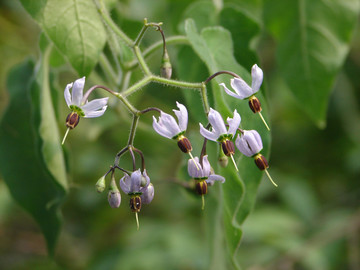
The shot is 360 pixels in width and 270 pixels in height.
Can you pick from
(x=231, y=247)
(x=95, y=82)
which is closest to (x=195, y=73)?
(x=95, y=82)

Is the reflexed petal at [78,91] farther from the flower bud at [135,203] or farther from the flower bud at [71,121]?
the flower bud at [135,203]

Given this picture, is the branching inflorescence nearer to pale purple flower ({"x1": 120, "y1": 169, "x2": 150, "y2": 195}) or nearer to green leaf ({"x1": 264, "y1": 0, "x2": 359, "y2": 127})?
pale purple flower ({"x1": 120, "y1": 169, "x2": 150, "y2": 195})

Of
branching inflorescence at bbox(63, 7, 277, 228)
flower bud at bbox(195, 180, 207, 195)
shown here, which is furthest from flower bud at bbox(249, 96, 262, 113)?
flower bud at bbox(195, 180, 207, 195)

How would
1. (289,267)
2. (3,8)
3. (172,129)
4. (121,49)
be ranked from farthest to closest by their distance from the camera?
(3,8) < (289,267) < (121,49) < (172,129)

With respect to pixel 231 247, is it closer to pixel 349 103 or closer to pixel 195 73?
pixel 195 73

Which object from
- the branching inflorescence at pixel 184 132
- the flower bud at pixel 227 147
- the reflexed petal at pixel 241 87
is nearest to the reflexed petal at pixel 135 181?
the branching inflorescence at pixel 184 132

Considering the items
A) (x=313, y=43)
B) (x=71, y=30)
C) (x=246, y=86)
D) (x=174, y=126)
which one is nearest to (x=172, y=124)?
(x=174, y=126)
